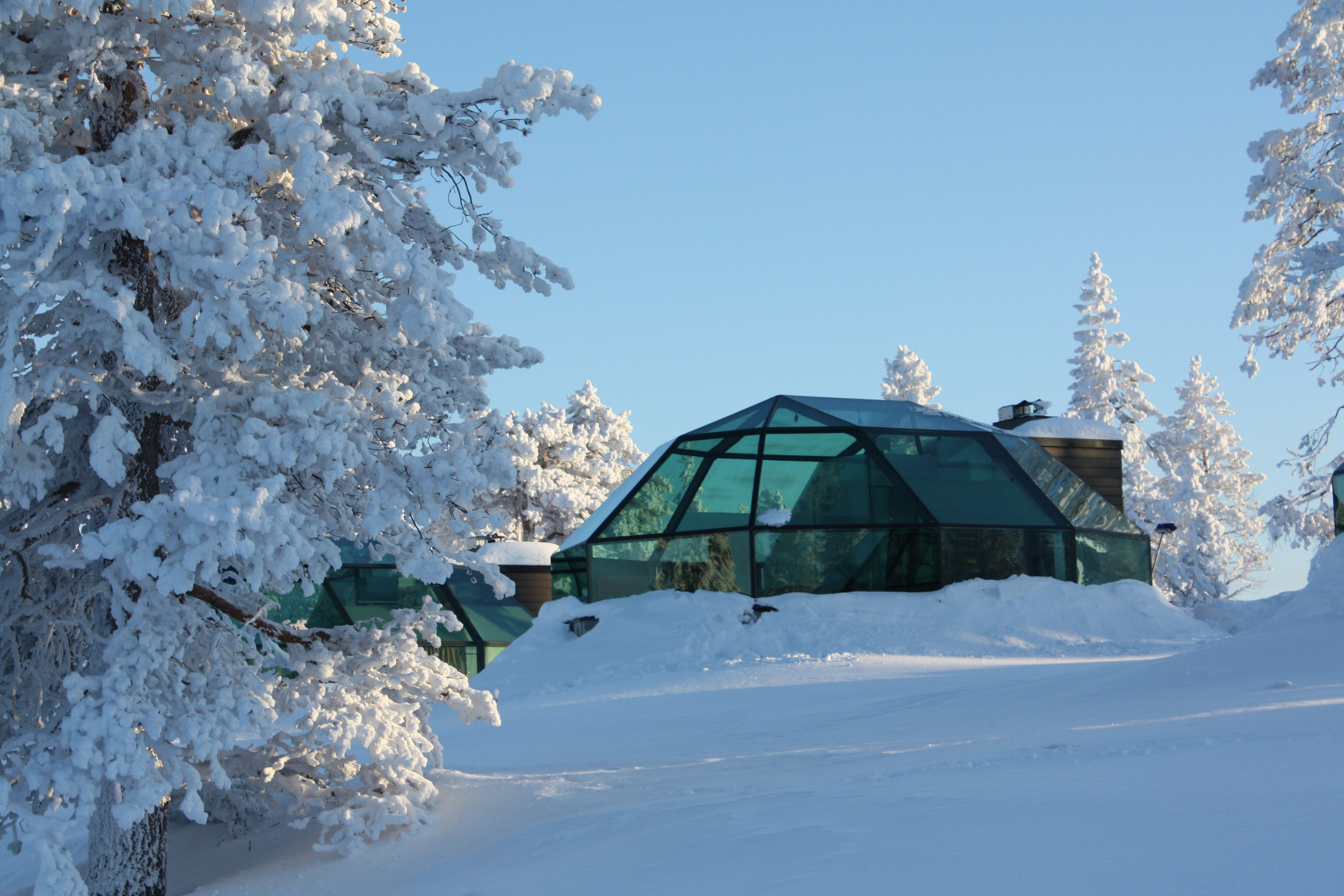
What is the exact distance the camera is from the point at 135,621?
5.38 metres

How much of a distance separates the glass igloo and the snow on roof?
0.14 meters

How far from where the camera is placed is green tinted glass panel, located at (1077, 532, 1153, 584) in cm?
1609

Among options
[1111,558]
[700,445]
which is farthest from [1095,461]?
[700,445]

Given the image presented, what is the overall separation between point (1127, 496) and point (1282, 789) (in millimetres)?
31226

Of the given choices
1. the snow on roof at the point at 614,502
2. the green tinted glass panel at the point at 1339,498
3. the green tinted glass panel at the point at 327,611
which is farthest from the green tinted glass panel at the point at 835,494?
the green tinted glass panel at the point at 327,611

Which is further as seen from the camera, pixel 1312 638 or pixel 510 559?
pixel 510 559

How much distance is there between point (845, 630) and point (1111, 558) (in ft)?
19.9

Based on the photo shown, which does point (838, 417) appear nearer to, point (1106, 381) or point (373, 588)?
point (373, 588)

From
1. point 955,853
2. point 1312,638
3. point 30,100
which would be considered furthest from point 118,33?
point 1312,638

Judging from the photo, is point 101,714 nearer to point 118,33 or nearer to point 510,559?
point 118,33

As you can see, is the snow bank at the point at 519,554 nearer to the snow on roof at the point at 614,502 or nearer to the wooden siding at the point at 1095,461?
the snow on roof at the point at 614,502

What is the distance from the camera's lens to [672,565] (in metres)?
15.5

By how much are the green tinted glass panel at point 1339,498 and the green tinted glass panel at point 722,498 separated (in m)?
9.73

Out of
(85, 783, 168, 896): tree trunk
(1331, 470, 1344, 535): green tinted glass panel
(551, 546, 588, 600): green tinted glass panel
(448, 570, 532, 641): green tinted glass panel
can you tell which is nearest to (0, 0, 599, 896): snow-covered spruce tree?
(85, 783, 168, 896): tree trunk
